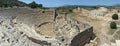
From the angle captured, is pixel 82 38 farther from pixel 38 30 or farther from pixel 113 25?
pixel 113 25

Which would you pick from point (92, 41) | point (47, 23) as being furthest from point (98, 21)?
point (92, 41)

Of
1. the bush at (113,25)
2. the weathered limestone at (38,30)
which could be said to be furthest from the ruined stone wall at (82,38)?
the bush at (113,25)

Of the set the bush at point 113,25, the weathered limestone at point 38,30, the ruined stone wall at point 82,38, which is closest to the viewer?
the ruined stone wall at point 82,38

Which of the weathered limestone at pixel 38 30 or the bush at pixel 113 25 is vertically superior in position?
the weathered limestone at pixel 38 30

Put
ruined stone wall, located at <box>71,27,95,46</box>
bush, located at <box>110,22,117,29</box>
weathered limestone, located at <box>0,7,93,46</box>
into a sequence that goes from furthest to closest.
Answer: bush, located at <box>110,22,117,29</box>
weathered limestone, located at <box>0,7,93,46</box>
ruined stone wall, located at <box>71,27,95,46</box>

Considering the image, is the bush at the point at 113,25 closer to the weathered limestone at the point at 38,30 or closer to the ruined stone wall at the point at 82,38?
the weathered limestone at the point at 38,30

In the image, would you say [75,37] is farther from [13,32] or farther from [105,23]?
[105,23]

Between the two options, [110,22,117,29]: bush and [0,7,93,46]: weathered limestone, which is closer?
[0,7,93,46]: weathered limestone

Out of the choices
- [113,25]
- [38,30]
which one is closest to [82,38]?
[38,30]

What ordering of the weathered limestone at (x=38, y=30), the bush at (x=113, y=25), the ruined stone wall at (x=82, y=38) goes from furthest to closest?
1. the bush at (x=113, y=25)
2. the weathered limestone at (x=38, y=30)
3. the ruined stone wall at (x=82, y=38)

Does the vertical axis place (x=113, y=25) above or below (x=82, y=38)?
below

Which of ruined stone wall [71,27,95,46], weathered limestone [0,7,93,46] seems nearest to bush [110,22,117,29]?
weathered limestone [0,7,93,46]

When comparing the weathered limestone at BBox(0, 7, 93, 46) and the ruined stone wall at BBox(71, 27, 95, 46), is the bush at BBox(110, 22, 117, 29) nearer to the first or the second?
the weathered limestone at BBox(0, 7, 93, 46)

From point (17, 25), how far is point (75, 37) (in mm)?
5891
